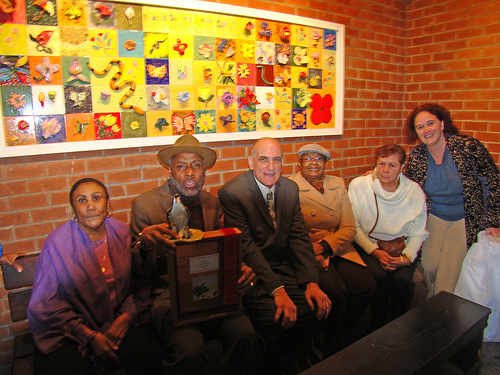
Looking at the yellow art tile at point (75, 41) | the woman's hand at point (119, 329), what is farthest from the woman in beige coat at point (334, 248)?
the yellow art tile at point (75, 41)

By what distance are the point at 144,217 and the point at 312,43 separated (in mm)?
2362

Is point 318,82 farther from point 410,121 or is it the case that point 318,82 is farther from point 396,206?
point 396,206

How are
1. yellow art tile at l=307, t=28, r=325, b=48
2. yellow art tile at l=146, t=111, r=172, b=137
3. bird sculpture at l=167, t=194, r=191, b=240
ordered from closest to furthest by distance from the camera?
bird sculpture at l=167, t=194, r=191, b=240
yellow art tile at l=146, t=111, r=172, b=137
yellow art tile at l=307, t=28, r=325, b=48

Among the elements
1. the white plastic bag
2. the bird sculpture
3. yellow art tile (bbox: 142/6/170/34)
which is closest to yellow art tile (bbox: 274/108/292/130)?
yellow art tile (bbox: 142/6/170/34)

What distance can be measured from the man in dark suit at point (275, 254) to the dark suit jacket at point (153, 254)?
0.23 meters

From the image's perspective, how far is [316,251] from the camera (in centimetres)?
260

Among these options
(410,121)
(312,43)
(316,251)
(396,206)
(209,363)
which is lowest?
(209,363)

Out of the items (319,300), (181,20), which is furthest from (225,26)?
(319,300)

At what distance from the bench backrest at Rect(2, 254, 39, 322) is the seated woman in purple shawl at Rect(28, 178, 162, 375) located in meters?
0.29

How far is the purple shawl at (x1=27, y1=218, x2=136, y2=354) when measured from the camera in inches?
66.6

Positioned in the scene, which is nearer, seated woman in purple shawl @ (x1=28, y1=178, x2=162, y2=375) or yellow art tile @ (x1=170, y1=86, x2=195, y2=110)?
seated woman in purple shawl @ (x1=28, y1=178, x2=162, y2=375)

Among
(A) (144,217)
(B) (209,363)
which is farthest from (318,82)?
(B) (209,363)

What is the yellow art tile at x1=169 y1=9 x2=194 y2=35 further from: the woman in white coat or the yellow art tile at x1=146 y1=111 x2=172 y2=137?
the woman in white coat

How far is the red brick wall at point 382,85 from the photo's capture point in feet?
8.44
